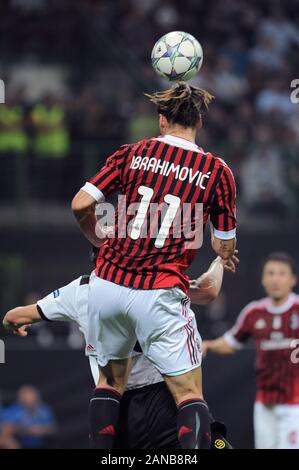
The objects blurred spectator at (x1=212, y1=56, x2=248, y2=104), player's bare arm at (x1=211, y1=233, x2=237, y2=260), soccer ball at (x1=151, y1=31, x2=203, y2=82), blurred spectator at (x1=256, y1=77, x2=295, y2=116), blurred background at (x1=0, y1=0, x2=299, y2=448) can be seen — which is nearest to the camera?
player's bare arm at (x1=211, y1=233, x2=237, y2=260)

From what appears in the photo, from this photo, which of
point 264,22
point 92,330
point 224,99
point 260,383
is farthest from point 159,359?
point 264,22

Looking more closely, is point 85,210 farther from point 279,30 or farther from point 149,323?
point 279,30

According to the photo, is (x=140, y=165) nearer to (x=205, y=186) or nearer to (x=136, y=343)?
(x=205, y=186)

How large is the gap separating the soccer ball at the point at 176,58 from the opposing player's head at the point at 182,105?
0.80 ft

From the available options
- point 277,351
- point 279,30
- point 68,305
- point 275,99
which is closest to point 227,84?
point 275,99

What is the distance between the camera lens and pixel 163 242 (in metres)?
5.84

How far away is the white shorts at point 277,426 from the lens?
9.46 metres

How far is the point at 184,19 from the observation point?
56.9ft

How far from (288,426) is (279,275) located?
4.26ft

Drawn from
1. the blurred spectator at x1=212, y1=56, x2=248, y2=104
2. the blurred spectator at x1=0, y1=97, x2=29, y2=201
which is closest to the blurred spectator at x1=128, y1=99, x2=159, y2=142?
the blurred spectator at x1=212, y1=56, x2=248, y2=104

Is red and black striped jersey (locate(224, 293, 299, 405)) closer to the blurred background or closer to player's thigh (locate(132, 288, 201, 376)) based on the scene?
the blurred background

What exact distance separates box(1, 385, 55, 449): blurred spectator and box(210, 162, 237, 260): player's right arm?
676 cm

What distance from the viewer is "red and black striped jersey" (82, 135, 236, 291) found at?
5.83 m

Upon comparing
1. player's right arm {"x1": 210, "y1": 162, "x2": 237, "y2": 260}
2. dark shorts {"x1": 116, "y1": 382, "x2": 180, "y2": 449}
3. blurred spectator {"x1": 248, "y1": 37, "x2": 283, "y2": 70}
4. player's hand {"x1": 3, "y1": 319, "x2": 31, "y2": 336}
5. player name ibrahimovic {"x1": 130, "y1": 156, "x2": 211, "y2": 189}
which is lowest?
dark shorts {"x1": 116, "y1": 382, "x2": 180, "y2": 449}
